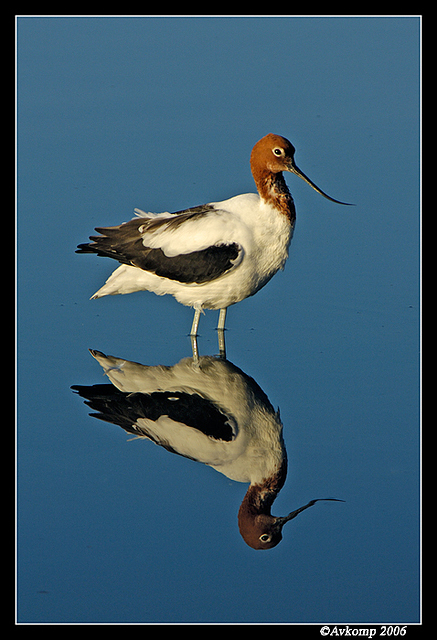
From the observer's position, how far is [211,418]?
6449 mm

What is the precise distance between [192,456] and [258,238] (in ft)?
7.73

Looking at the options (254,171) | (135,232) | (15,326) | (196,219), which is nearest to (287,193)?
(254,171)

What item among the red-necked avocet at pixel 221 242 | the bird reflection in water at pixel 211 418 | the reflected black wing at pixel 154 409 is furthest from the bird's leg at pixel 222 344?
the reflected black wing at pixel 154 409

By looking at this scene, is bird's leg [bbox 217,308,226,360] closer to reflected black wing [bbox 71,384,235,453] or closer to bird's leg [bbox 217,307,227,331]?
bird's leg [bbox 217,307,227,331]

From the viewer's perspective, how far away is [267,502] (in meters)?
5.59

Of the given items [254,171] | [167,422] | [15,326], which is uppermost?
[254,171]

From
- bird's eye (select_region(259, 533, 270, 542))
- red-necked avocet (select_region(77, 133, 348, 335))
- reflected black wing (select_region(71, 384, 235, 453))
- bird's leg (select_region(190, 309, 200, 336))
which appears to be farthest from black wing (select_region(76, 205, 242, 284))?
bird's eye (select_region(259, 533, 270, 542))

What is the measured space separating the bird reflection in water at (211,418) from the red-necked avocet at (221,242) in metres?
0.70

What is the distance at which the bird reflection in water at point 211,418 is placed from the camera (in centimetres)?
562

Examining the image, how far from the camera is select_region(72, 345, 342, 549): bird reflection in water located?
562 centimetres

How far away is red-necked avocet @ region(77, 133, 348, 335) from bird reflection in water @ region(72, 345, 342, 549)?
2.28ft

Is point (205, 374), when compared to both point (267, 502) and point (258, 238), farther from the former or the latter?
point (267, 502)

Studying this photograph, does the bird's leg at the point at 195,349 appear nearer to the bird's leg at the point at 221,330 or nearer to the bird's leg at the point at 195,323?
the bird's leg at the point at 195,323

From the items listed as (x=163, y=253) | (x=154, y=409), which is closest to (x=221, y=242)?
(x=163, y=253)
